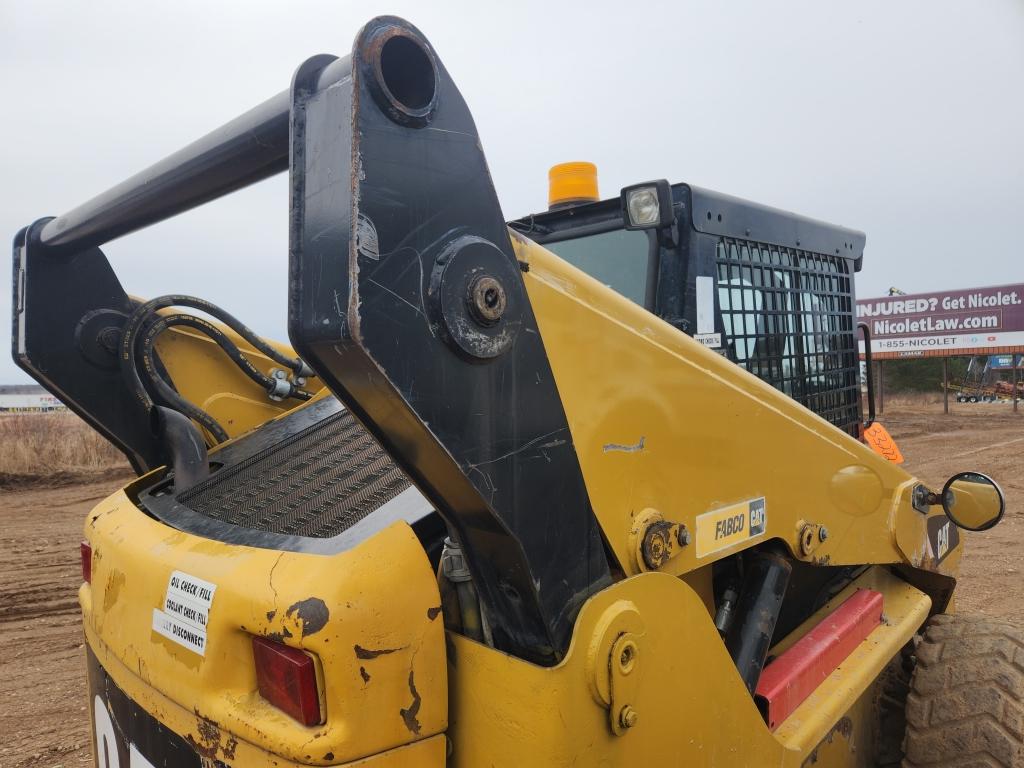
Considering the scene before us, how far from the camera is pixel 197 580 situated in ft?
4.48

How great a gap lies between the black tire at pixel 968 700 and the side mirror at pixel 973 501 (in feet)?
1.21

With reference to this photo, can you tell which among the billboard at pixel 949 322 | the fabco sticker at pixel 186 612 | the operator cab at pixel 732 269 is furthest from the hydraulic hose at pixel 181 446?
the billboard at pixel 949 322

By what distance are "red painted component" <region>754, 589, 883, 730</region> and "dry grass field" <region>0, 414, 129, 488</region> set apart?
34.3 feet

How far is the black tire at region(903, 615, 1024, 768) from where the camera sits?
2109mm

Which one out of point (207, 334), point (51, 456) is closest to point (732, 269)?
point (207, 334)

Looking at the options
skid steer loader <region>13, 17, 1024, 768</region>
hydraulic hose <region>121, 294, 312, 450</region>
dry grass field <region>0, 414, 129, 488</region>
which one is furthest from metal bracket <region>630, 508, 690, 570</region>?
dry grass field <region>0, 414, 129, 488</region>

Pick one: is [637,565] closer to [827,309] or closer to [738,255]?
[738,255]

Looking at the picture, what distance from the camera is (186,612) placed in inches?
53.4

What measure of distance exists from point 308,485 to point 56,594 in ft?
16.3

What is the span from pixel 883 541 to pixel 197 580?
191 cm

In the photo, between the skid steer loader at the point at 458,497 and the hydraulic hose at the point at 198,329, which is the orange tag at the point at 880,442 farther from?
the hydraulic hose at the point at 198,329

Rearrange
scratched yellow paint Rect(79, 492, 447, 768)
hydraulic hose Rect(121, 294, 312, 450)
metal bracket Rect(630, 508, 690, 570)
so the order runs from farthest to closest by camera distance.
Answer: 1. hydraulic hose Rect(121, 294, 312, 450)
2. metal bracket Rect(630, 508, 690, 570)
3. scratched yellow paint Rect(79, 492, 447, 768)

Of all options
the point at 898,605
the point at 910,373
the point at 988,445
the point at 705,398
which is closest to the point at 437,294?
the point at 705,398

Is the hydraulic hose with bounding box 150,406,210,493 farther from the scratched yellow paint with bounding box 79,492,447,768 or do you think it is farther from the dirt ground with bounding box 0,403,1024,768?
the dirt ground with bounding box 0,403,1024,768
